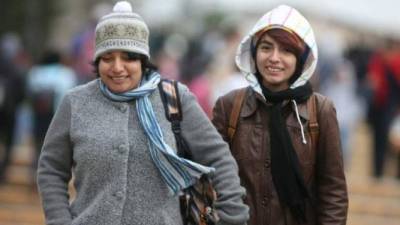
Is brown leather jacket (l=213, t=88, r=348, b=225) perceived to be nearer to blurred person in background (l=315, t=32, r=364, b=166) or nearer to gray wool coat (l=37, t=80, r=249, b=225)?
gray wool coat (l=37, t=80, r=249, b=225)

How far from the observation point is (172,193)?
5008mm

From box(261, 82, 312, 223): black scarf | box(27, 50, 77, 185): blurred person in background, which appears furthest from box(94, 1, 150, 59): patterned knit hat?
box(27, 50, 77, 185): blurred person in background

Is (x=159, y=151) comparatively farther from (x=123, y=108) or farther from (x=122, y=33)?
(x=122, y=33)

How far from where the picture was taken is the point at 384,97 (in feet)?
46.5

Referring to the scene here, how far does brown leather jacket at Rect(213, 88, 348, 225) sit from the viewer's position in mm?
5324

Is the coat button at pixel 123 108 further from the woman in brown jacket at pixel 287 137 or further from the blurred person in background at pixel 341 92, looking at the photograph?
the blurred person in background at pixel 341 92

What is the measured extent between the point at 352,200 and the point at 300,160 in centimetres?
841

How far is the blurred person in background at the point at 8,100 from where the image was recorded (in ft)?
43.3

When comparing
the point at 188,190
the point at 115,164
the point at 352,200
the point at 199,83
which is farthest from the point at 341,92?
the point at 115,164

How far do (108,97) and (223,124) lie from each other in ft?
2.12

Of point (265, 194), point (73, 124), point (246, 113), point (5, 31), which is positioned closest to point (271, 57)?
point (246, 113)

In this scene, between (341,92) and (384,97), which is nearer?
(384,97)

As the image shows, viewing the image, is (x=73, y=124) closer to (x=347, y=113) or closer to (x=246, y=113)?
(x=246, y=113)

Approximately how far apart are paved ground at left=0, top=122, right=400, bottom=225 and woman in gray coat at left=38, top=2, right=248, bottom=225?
7.58 meters
